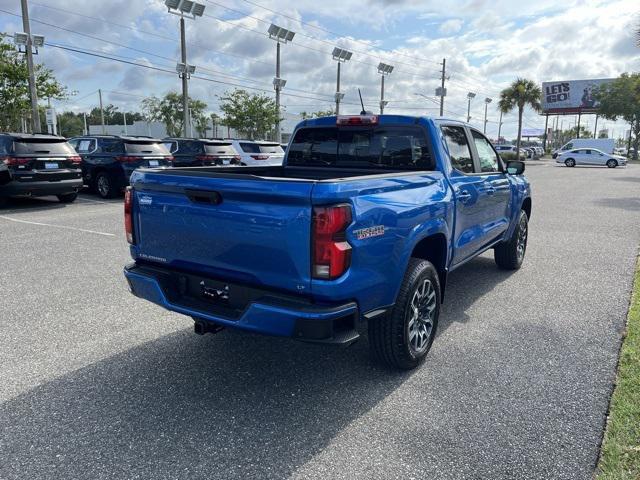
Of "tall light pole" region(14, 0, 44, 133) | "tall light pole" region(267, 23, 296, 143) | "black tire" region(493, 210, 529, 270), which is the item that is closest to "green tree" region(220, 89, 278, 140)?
"tall light pole" region(267, 23, 296, 143)

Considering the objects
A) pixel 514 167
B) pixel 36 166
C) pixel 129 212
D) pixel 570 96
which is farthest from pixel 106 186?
pixel 570 96

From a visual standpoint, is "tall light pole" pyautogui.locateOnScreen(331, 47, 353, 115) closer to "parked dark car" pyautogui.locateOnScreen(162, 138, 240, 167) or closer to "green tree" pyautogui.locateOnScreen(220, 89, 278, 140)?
"green tree" pyautogui.locateOnScreen(220, 89, 278, 140)

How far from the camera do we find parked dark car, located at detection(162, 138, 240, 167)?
52.1 feet

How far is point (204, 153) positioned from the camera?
1588 centimetres

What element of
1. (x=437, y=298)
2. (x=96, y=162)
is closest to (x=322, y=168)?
(x=437, y=298)

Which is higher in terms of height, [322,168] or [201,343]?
[322,168]

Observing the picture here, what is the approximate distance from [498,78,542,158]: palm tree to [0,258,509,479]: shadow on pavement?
56728mm

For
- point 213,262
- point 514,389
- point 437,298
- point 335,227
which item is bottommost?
point 514,389

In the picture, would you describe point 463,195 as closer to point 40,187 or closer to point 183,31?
point 40,187

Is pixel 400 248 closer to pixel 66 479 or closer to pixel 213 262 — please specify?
pixel 213 262

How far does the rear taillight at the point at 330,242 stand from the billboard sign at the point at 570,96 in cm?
7471

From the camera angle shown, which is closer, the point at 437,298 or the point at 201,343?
the point at 437,298

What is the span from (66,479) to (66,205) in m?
11.6

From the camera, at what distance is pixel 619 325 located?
4.64 meters
